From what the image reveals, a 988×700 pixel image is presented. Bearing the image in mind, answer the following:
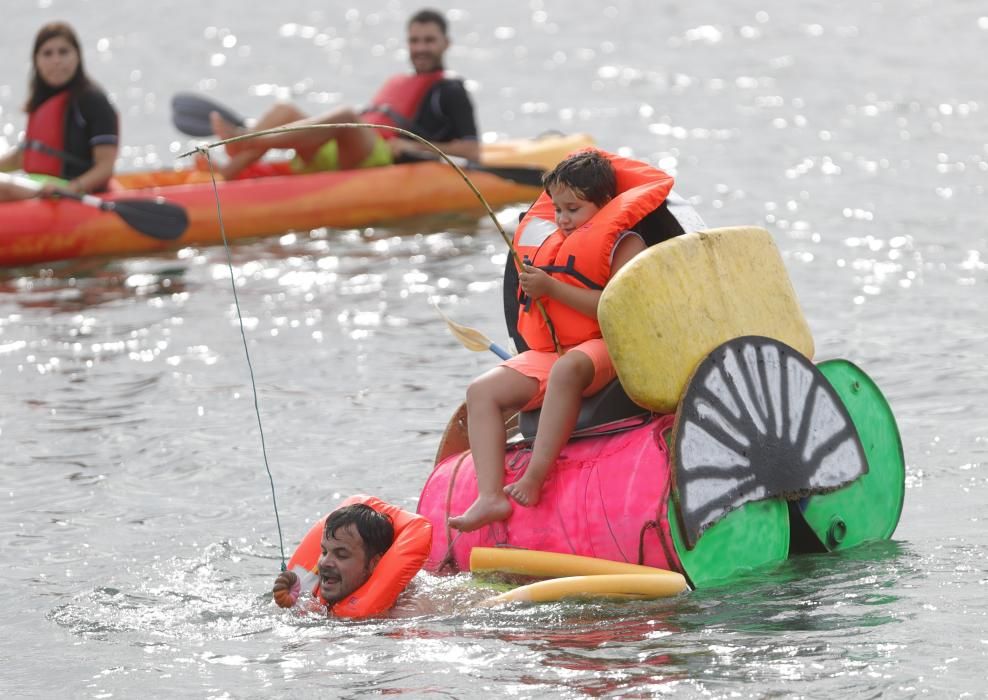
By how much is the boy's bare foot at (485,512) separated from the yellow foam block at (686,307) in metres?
0.59

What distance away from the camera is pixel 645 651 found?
506 centimetres

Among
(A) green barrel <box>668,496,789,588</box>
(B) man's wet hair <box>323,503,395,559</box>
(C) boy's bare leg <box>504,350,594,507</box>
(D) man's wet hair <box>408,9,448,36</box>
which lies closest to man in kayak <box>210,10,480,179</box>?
(D) man's wet hair <box>408,9,448,36</box>

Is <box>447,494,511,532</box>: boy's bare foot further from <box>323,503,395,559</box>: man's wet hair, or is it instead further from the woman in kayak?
the woman in kayak

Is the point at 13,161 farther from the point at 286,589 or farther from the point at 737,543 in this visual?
the point at 737,543

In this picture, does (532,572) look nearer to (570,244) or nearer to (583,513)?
(583,513)

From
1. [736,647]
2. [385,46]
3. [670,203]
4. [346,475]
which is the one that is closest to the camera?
[736,647]

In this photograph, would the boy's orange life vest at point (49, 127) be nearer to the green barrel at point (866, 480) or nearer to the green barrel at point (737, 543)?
the green barrel at point (866, 480)

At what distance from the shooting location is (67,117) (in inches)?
465

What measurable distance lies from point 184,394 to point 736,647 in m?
4.69

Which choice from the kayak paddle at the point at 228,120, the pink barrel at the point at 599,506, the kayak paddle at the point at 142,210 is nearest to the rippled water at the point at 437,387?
the pink barrel at the point at 599,506

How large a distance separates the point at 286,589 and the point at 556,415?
1.14 m

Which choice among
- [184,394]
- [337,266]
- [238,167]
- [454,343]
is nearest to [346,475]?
[184,394]

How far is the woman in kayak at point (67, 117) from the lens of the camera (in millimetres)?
11711

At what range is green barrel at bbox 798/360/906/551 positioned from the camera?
580cm
